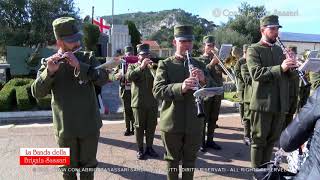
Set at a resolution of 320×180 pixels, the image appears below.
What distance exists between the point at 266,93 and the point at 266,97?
6cm

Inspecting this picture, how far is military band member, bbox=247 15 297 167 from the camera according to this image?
5297mm

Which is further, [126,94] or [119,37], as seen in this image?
[119,37]

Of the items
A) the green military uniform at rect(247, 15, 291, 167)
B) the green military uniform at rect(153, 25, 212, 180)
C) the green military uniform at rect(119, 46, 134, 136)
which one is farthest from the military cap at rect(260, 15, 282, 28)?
the green military uniform at rect(119, 46, 134, 136)

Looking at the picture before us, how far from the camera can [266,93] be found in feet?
17.5

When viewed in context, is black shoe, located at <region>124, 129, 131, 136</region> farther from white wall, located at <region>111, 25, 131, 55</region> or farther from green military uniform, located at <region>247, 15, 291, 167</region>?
white wall, located at <region>111, 25, 131, 55</region>

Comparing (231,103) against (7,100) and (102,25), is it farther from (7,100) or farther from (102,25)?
(102,25)

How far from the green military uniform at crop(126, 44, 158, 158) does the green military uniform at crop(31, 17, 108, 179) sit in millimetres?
2604

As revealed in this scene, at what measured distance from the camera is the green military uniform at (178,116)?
4.77m

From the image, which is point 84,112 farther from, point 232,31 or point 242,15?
point 242,15

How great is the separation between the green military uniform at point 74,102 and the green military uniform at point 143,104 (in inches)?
103

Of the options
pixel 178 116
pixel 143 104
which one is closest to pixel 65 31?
pixel 178 116

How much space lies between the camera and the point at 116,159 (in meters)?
7.18

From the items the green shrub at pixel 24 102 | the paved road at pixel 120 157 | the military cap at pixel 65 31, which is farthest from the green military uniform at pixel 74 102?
the green shrub at pixel 24 102

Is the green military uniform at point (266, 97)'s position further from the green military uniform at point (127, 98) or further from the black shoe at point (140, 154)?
the green military uniform at point (127, 98)
